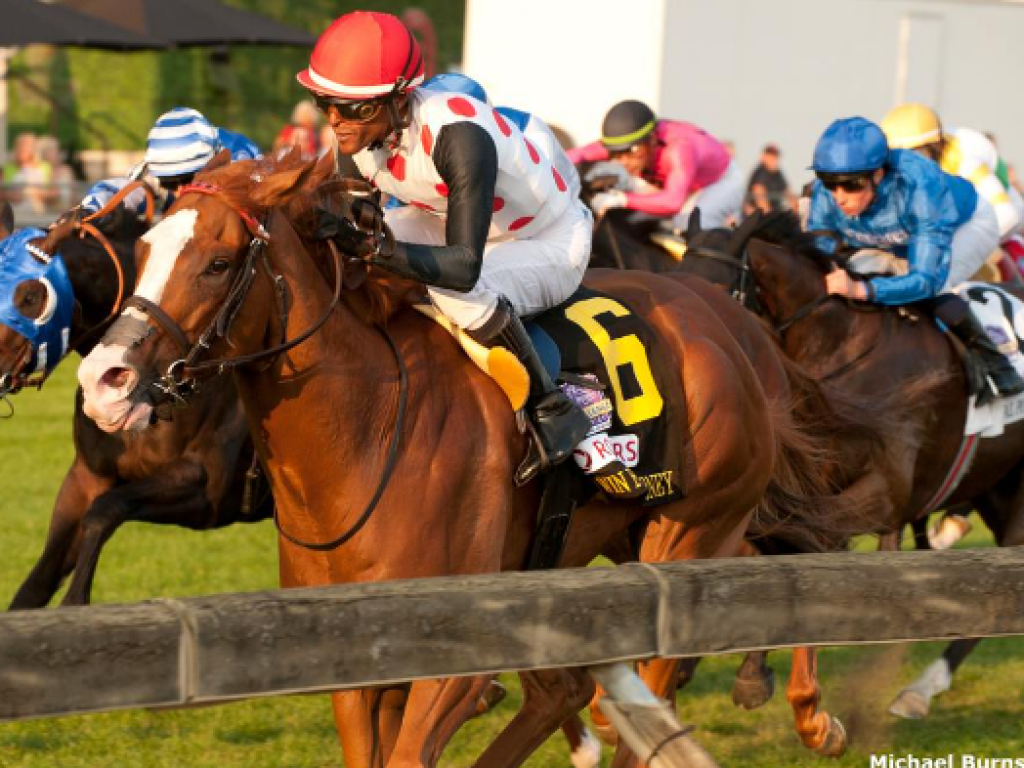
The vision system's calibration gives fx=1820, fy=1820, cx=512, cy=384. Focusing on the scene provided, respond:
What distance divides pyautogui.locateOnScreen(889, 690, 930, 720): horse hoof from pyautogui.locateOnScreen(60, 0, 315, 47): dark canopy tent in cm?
1149

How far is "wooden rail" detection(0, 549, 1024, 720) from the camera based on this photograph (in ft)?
8.14

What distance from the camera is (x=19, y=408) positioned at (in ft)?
39.7

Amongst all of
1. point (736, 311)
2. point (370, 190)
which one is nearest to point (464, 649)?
point (370, 190)

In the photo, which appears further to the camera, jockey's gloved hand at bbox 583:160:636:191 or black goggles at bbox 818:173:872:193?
jockey's gloved hand at bbox 583:160:636:191

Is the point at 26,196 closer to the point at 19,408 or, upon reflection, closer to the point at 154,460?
the point at 19,408

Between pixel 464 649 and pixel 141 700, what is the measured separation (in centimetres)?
51

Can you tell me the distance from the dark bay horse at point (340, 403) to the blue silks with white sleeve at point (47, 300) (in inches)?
61.1

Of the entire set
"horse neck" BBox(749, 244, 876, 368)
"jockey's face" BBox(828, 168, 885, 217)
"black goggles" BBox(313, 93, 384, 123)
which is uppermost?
"black goggles" BBox(313, 93, 384, 123)

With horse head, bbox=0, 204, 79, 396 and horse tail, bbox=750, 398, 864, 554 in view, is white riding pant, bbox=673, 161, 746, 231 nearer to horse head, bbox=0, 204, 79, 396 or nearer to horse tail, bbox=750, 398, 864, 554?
horse tail, bbox=750, 398, 864, 554

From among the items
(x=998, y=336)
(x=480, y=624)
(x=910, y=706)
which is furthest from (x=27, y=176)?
(x=480, y=624)

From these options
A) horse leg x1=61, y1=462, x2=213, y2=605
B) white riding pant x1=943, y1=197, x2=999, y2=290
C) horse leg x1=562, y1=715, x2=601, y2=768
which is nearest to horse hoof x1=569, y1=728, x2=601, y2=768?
horse leg x1=562, y1=715, x2=601, y2=768

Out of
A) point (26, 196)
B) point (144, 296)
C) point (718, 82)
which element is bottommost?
point (26, 196)

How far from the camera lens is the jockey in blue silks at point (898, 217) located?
19.7 feet

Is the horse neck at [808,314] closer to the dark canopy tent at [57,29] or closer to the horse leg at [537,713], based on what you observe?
the horse leg at [537,713]
